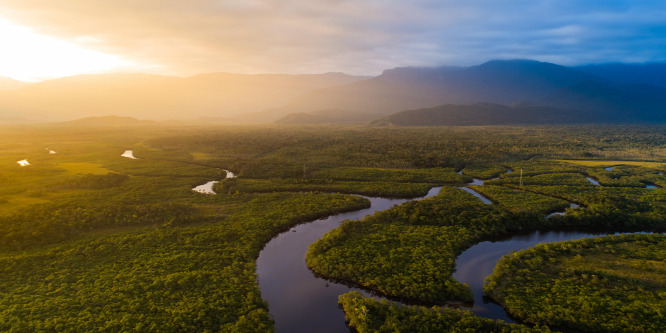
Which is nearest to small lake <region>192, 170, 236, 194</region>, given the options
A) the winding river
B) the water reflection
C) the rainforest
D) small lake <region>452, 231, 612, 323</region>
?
the rainforest

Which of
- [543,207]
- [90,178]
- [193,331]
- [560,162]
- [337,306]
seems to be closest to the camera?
[193,331]

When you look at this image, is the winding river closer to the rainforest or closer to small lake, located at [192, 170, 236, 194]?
the rainforest

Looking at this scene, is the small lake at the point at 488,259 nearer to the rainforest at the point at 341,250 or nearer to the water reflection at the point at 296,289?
the rainforest at the point at 341,250

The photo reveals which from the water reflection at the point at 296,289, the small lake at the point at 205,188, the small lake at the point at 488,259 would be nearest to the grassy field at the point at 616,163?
the small lake at the point at 488,259

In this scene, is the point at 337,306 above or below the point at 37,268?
below

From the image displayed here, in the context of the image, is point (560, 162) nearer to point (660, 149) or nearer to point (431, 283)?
point (660, 149)

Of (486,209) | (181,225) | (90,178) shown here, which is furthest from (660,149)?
(90,178)

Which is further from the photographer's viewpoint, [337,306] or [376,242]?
[376,242]

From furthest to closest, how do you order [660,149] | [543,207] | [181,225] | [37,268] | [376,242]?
[660,149] → [543,207] → [181,225] → [376,242] → [37,268]
